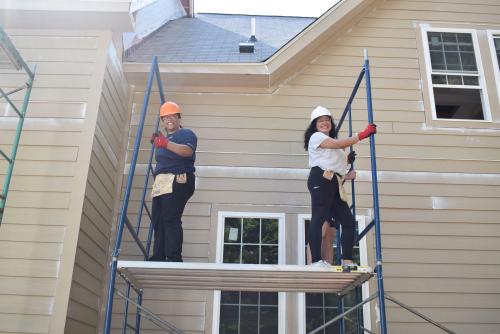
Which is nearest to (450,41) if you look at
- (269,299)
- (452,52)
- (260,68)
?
(452,52)

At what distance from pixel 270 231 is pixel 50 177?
2516 millimetres

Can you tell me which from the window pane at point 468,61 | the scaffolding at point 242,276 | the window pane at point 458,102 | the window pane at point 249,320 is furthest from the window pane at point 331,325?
the window pane at point 468,61

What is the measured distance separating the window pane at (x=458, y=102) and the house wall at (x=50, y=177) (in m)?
4.54

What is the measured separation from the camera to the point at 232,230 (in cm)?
575

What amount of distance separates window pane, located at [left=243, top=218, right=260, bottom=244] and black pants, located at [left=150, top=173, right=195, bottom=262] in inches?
59.8

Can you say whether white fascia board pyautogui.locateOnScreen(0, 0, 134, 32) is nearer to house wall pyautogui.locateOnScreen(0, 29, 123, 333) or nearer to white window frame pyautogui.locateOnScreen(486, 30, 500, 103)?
house wall pyautogui.locateOnScreen(0, 29, 123, 333)

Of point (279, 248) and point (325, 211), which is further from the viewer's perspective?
point (279, 248)

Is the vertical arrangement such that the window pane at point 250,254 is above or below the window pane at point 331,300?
above

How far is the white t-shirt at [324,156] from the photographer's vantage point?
164 inches

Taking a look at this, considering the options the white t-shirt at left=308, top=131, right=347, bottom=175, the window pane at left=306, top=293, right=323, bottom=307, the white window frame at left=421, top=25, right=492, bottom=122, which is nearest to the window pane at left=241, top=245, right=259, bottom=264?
the window pane at left=306, top=293, right=323, bottom=307

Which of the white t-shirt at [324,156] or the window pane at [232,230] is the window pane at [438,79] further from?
the window pane at [232,230]

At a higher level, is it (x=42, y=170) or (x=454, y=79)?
(x=454, y=79)

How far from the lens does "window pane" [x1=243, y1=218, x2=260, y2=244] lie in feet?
18.8

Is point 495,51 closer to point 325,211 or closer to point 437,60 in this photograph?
point 437,60
